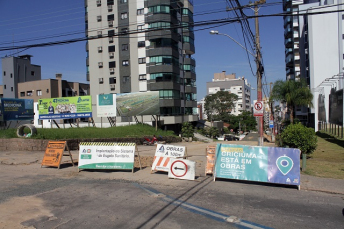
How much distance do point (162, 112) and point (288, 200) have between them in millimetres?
37702

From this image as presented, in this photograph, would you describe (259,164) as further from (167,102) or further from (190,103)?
(190,103)

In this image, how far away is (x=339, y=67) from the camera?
161 feet

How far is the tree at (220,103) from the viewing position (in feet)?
283

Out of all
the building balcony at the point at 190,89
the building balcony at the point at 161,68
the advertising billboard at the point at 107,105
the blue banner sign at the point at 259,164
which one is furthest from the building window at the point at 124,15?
the blue banner sign at the point at 259,164

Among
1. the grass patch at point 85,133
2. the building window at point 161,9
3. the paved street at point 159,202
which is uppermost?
the building window at point 161,9

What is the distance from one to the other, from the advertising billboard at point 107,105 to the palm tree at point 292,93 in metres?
20.2

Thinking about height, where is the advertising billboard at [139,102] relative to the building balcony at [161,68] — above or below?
below

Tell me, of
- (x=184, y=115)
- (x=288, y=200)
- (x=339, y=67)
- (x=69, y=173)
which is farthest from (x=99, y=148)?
(x=339, y=67)

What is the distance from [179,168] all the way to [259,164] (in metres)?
2.75

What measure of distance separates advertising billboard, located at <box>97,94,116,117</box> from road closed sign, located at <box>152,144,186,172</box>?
19.8m

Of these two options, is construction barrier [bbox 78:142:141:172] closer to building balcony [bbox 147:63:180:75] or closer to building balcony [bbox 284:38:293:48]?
building balcony [bbox 147:63:180:75]

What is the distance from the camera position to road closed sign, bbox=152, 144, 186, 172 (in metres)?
11.6

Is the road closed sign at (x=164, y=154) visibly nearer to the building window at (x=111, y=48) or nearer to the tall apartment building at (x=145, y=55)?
the tall apartment building at (x=145, y=55)

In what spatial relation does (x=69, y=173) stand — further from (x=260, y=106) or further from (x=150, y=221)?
(x=260, y=106)
